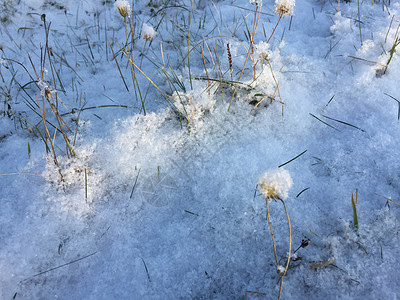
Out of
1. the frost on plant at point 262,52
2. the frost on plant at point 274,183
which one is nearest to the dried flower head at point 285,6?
the frost on plant at point 262,52

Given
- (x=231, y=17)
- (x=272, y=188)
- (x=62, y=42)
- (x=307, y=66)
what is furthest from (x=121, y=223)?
(x=231, y=17)

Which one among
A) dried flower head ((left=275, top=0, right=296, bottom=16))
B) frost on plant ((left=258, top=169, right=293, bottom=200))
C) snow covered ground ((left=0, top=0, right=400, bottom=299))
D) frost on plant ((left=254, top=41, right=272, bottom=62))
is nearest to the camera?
frost on plant ((left=258, top=169, right=293, bottom=200))

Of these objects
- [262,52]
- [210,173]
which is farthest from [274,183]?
[262,52]

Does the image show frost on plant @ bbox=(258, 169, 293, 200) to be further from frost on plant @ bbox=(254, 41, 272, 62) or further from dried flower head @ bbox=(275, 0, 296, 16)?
dried flower head @ bbox=(275, 0, 296, 16)

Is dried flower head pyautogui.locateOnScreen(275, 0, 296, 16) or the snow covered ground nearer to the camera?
the snow covered ground

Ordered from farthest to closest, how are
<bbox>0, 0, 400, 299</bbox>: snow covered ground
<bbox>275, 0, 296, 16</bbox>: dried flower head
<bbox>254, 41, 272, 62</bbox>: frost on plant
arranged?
<bbox>254, 41, 272, 62</bbox>: frost on plant < <bbox>275, 0, 296, 16</bbox>: dried flower head < <bbox>0, 0, 400, 299</bbox>: snow covered ground

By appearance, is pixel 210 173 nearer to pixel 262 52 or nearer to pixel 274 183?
pixel 274 183

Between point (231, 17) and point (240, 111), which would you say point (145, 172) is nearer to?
point (240, 111)

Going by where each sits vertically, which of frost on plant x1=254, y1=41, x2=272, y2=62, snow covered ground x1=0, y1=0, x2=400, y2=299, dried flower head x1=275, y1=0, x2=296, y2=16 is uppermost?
dried flower head x1=275, y1=0, x2=296, y2=16

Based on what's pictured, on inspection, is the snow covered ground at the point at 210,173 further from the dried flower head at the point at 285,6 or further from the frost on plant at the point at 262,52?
the dried flower head at the point at 285,6

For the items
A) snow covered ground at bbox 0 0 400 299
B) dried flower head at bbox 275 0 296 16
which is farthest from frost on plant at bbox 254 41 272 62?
dried flower head at bbox 275 0 296 16
